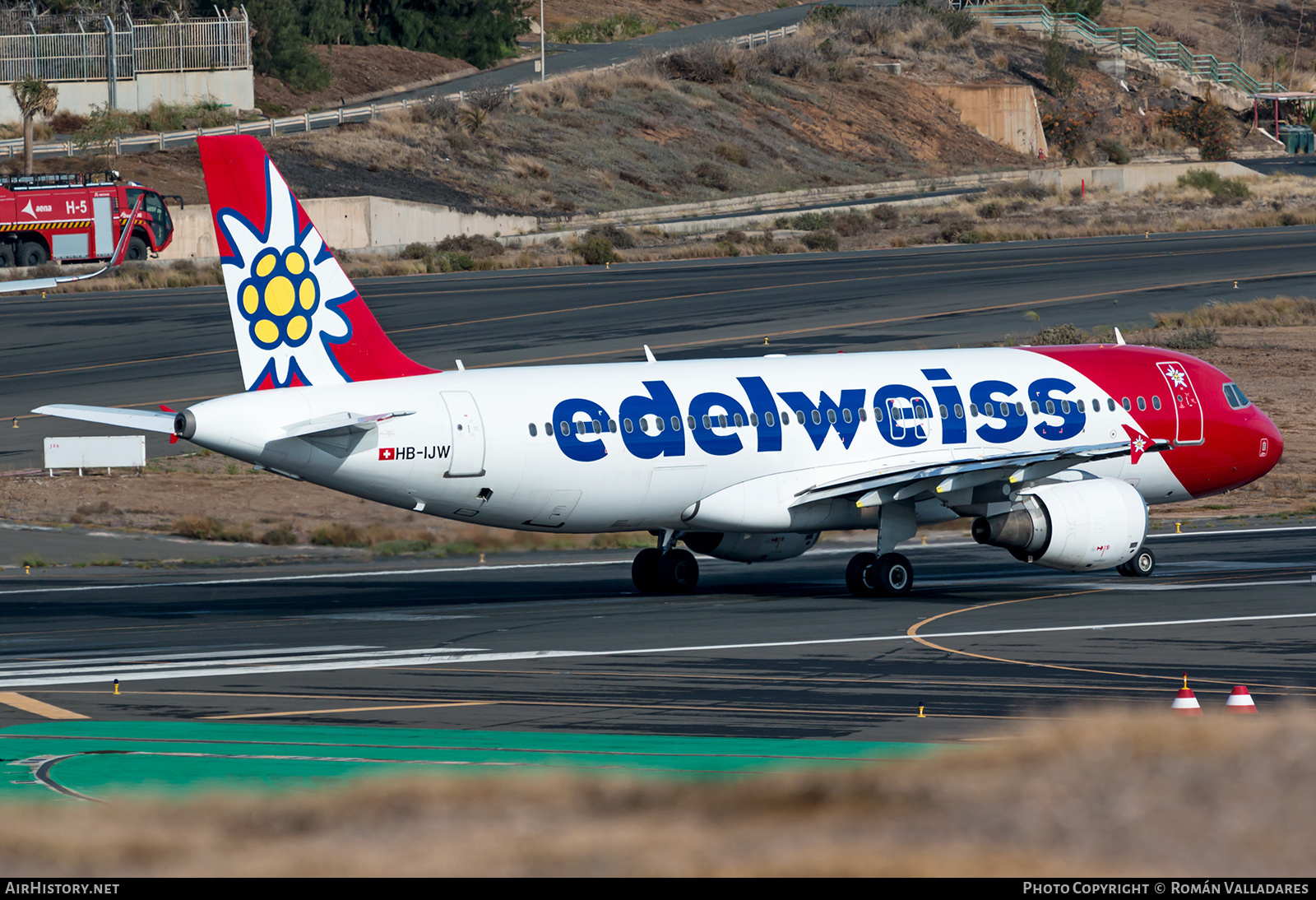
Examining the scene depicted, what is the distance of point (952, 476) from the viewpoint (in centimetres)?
2941

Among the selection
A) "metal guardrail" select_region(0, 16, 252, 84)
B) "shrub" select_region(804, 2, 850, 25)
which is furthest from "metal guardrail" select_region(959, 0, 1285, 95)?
"metal guardrail" select_region(0, 16, 252, 84)

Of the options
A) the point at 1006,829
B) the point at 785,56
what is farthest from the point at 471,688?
the point at 785,56

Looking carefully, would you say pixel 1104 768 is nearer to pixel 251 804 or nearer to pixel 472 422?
pixel 251 804

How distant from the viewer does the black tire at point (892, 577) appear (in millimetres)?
30297

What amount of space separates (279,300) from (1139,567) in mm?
16510

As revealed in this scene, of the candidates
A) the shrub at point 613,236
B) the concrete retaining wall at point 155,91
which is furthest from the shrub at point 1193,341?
the concrete retaining wall at point 155,91

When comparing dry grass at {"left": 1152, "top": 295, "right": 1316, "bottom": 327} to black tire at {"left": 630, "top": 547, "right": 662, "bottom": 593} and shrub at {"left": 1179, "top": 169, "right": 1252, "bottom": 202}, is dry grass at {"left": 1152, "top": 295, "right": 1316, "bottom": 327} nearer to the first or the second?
black tire at {"left": 630, "top": 547, "right": 662, "bottom": 593}

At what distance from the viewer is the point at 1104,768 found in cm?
877

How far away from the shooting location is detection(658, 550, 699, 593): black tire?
3164 cm

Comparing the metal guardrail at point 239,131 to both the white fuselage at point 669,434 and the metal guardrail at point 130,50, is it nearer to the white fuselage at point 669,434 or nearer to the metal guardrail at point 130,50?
the metal guardrail at point 130,50

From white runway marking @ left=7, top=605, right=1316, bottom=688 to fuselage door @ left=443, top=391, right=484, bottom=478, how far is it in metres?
3.67

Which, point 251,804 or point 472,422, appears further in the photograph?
point 472,422

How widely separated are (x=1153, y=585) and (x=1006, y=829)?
2513 centimetres
